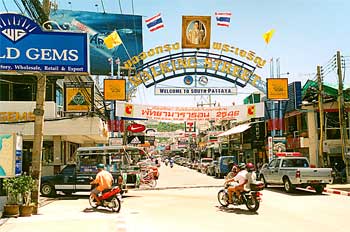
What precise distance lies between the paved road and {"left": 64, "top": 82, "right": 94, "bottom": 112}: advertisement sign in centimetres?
992

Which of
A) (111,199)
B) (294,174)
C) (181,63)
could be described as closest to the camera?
(111,199)

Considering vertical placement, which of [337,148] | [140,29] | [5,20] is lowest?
[337,148]

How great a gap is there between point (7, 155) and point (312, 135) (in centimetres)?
2108

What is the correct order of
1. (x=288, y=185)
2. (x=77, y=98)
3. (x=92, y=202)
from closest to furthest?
(x=92, y=202), (x=288, y=185), (x=77, y=98)

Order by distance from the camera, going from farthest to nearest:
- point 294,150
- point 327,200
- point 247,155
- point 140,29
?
point 140,29 < point 247,155 < point 294,150 < point 327,200

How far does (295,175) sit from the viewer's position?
20.2m

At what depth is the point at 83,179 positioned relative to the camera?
20172 millimetres

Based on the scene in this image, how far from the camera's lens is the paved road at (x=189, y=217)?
441 inches

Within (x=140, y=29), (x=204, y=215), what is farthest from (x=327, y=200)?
(x=140, y=29)

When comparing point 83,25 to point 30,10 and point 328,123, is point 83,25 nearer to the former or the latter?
point 328,123

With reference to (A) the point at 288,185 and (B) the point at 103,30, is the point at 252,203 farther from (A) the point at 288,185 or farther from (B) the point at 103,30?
(B) the point at 103,30

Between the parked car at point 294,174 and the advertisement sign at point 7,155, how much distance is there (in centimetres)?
1212

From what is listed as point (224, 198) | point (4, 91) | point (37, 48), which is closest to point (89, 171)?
point (224, 198)

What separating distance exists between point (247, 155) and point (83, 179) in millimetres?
29446
